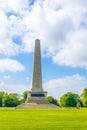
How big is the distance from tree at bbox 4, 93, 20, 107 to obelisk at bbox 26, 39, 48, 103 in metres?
31.4

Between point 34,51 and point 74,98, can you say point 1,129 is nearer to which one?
point 34,51

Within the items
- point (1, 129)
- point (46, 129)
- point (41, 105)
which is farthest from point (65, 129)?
point (41, 105)

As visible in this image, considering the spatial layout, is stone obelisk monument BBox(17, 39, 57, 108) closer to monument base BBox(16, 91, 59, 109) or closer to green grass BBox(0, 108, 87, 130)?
monument base BBox(16, 91, 59, 109)

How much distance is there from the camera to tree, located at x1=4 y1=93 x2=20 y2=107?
122m

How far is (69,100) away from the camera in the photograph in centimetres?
12838

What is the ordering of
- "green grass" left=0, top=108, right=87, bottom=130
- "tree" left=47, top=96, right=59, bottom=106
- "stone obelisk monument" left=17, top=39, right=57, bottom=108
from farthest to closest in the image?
"tree" left=47, top=96, right=59, bottom=106 < "stone obelisk monument" left=17, top=39, right=57, bottom=108 < "green grass" left=0, top=108, right=87, bottom=130

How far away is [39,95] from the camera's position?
90750 mm

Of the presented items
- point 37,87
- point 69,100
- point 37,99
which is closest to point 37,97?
point 37,99

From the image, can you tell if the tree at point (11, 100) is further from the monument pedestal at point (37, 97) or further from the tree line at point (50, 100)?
the monument pedestal at point (37, 97)

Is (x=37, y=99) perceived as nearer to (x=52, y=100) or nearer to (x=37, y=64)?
(x=37, y=64)

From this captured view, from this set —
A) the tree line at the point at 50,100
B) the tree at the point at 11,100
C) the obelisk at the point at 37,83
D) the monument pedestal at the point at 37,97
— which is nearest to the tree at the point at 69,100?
the tree line at the point at 50,100

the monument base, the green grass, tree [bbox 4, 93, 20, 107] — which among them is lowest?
the green grass

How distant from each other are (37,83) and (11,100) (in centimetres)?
3667

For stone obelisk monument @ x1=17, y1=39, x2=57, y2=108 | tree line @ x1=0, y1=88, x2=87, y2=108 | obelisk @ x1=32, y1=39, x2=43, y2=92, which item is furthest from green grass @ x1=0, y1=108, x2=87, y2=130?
tree line @ x1=0, y1=88, x2=87, y2=108
